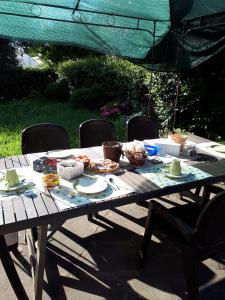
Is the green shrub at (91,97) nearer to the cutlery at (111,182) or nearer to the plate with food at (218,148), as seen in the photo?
the plate with food at (218,148)

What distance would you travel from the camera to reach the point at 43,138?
3088mm

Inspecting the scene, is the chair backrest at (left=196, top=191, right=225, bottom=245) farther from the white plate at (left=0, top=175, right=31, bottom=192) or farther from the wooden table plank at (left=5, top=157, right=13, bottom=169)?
the wooden table plank at (left=5, top=157, right=13, bottom=169)

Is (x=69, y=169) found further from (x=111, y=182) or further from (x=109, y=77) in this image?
(x=109, y=77)

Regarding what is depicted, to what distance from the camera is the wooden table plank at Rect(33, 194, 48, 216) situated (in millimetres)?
1697

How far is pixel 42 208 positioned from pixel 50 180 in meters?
0.32

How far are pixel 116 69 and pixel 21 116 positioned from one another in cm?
307

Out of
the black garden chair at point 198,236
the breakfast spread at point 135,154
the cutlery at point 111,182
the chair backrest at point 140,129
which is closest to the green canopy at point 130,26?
the chair backrest at point 140,129

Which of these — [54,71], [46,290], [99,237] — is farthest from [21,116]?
[46,290]

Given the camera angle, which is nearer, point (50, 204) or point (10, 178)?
point (50, 204)

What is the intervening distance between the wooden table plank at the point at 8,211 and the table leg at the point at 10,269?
0.28 meters

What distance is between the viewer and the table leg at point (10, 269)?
1949 mm

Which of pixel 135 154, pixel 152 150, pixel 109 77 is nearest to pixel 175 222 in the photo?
pixel 135 154

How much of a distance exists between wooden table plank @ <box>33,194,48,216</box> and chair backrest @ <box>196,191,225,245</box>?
952 millimetres

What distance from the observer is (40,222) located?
168 cm
